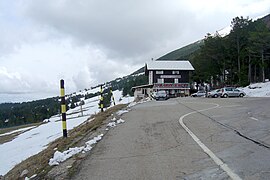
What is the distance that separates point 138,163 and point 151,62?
→ 3300 inches

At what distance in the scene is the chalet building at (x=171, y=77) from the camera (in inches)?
3346

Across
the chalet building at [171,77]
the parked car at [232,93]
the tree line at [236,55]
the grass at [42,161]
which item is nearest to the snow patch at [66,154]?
the grass at [42,161]

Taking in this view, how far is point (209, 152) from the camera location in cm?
656

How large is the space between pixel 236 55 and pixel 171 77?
2138 cm

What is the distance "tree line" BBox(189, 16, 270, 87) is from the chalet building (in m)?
6.44

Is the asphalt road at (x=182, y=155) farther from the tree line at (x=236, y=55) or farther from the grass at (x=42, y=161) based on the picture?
the tree line at (x=236, y=55)

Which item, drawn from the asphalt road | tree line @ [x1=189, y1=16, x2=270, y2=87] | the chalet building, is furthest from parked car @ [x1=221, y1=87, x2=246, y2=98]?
the chalet building

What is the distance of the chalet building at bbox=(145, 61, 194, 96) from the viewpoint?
85.0m

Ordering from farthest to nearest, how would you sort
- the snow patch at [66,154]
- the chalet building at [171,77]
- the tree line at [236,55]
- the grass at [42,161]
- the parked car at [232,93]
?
the chalet building at [171,77] → the tree line at [236,55] → the parked car at [232,93] → the snow patch at [66,154] → the grass at [42,161]

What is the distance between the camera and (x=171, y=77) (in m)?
86.2

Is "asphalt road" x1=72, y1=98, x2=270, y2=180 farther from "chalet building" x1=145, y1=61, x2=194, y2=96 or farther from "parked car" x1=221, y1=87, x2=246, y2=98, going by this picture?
"chalet building" x1=145, y1=61, x2=194, y2=96

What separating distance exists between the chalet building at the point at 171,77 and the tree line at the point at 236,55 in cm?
644

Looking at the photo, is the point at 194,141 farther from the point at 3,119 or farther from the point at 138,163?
the point at 3,119

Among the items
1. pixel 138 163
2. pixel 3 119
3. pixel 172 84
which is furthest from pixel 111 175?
pixel 3 119
